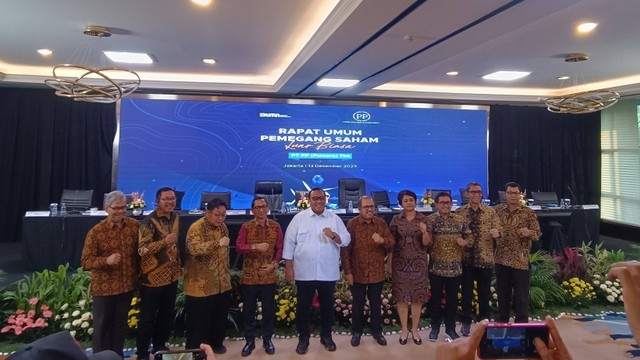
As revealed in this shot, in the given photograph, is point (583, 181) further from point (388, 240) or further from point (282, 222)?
point (388, 240)

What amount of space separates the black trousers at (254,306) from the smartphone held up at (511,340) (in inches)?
82.1

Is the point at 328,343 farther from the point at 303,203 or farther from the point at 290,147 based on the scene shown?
the point at 290,147

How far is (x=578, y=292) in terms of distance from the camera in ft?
13.3

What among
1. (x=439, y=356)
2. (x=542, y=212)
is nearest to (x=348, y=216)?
(x=542, y=212)

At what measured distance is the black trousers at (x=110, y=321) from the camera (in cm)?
258

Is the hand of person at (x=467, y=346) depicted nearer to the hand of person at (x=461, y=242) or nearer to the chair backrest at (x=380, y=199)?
the hand of person at (x=461, y=242)

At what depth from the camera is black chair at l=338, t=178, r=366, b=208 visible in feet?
23.0

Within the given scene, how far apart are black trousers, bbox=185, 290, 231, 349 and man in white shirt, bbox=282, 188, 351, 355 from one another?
603mm

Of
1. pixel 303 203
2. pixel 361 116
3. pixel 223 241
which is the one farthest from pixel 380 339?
pixel 361 116

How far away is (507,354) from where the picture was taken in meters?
1.22

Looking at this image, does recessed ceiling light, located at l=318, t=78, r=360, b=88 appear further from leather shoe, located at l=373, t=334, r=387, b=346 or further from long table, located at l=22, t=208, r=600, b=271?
leather shoe, located at l=373, t=334, r=387, b=346

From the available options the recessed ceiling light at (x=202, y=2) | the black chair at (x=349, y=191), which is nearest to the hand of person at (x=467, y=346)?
the recessed ceiling light at (x=202, y=2)

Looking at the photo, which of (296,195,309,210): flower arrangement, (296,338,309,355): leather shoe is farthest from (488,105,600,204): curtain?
(296,338,309,355): leather shoe

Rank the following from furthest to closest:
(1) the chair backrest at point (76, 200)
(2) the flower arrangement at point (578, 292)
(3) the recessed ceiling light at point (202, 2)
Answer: (1) the chair backrest at point (76, 200) → (2) the flower arrangement at point (578, 292) → (3) the recessed ceiling light at point (202, 2)
